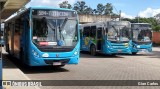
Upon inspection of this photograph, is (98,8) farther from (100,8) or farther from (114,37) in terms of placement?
(114,37)

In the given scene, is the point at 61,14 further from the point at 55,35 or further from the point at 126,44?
the point at 126,44

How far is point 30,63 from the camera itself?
47.3 ft

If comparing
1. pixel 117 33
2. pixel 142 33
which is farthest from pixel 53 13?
pixel 142 33

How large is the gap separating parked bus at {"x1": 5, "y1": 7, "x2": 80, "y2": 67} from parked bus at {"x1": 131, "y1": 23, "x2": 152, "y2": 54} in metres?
12.2

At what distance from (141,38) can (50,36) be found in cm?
1366

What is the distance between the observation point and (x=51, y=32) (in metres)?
14.5

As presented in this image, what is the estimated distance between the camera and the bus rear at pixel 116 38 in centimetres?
2366

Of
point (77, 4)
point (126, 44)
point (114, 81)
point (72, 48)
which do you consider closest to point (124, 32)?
point (126, 44)

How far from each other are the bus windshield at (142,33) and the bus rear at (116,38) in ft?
8.95

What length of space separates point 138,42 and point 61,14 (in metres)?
12.8

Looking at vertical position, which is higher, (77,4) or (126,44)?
(77,4)

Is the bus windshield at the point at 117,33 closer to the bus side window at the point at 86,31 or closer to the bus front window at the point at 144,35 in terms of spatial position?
the bus front window at the point at 144,35

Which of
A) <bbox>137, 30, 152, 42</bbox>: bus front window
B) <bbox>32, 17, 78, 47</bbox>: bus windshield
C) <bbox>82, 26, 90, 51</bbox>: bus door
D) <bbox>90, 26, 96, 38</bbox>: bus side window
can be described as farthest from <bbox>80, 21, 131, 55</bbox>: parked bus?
<bbox>32, 17, 78, 47</bbox>: bus windshield

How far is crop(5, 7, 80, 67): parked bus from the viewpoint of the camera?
1429 centimetres
